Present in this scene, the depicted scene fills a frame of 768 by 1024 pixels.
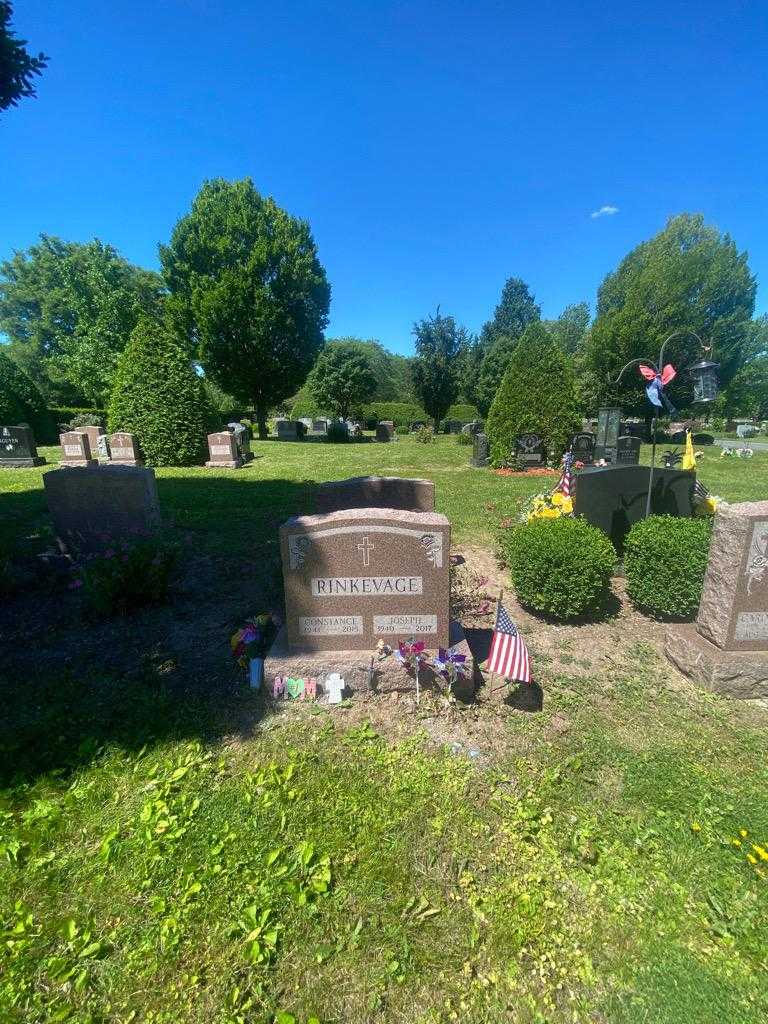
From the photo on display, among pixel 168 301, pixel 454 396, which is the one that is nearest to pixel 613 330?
pixel 454 396

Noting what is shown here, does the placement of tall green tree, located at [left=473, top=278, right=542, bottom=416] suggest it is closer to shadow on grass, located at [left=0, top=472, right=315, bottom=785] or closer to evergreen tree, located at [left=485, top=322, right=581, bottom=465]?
evergreen tree, located at [left=485, top=322, right=581, bottom=465]

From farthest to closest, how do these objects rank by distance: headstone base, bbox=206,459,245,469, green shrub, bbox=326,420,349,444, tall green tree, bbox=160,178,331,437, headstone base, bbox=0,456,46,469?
green shrub, bbox=326,420,349,444 < tall green tree, bbox=160,178,331,437 < headstone base, bbox=206,459,245,469 < headstone base, bbox=0,456,46,469

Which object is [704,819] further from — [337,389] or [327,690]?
[337,389]

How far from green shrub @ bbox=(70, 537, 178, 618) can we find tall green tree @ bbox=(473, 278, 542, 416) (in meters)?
38.0

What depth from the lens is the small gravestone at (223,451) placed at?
15.2 m

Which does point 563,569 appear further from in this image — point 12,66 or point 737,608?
point 12,66

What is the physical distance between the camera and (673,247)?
29.3 meters

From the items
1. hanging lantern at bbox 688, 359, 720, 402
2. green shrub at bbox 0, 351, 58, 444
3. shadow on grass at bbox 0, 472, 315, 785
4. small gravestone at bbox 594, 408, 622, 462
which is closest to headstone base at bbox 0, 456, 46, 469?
green shrub at bbox 0, 351, 58, 444

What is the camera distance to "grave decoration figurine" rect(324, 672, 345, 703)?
352cm

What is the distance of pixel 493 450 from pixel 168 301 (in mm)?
21871

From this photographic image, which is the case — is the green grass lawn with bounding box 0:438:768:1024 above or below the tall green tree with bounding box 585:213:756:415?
below

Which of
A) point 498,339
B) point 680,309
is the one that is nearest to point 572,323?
point 498,339

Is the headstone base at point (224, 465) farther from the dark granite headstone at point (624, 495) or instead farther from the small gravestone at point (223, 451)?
the dark granite headstone at point (624, 495)

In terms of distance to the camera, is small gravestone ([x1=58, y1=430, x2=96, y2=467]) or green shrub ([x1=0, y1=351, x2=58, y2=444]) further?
green shrub ([x1=0, y1=351, x2=58, y2=444])
